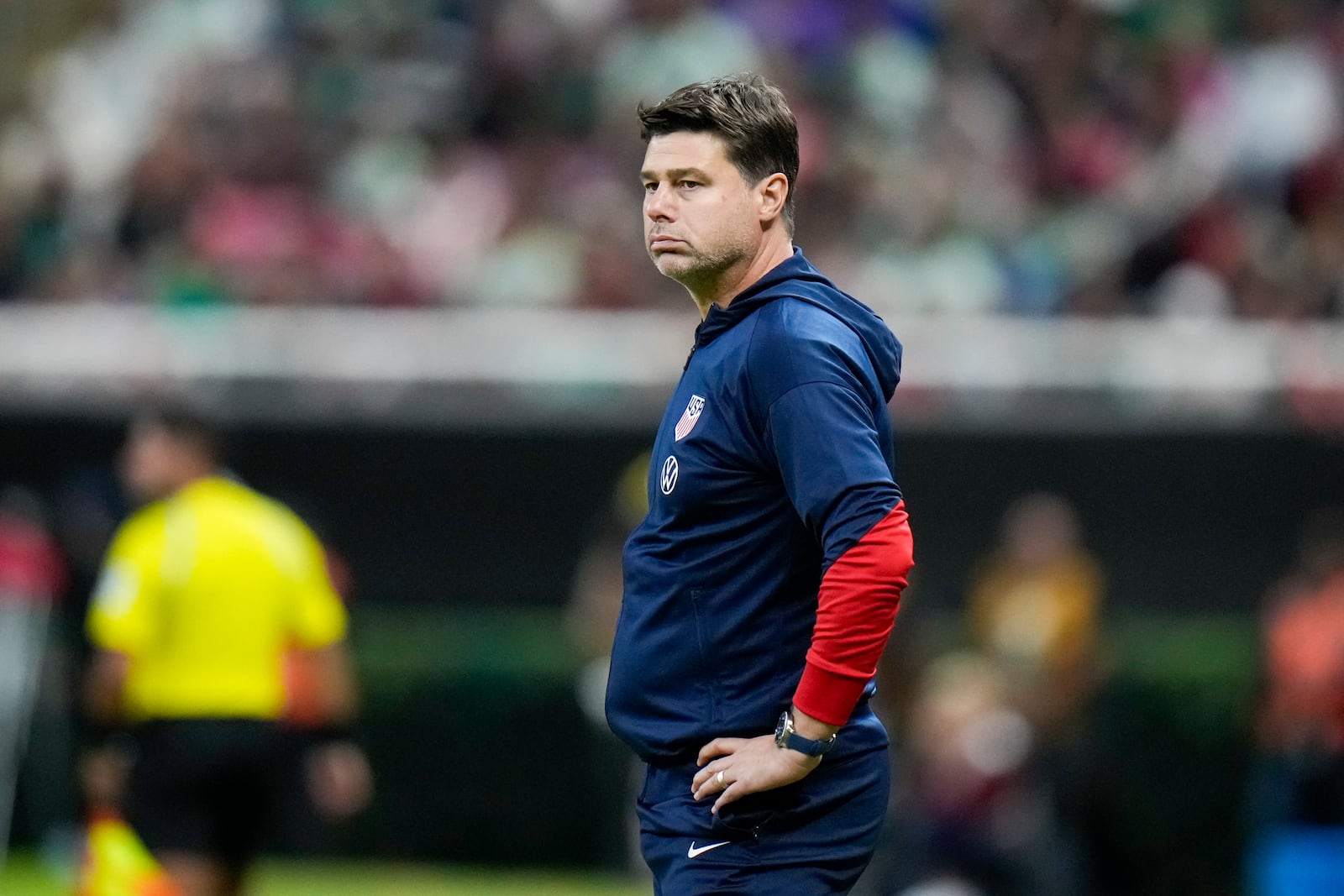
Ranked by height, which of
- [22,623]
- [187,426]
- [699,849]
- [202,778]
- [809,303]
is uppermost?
[809,303]

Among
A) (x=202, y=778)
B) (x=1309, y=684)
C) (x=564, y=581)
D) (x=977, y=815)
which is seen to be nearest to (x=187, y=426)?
(x=202, y=778)

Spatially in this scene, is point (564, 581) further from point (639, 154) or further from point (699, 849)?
point (699, 849)

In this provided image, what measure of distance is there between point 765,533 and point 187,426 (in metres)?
4.09

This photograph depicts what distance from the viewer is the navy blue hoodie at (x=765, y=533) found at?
3416mm

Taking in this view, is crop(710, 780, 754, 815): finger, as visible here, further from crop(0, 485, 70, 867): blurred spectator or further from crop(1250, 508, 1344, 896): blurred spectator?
crop(0, 485, 70, 867): blurred spectator

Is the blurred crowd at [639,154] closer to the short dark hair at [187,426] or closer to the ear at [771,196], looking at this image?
the short dark hair at [187,426]

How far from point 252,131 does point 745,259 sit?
10.4 meters

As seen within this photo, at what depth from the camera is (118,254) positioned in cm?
1284

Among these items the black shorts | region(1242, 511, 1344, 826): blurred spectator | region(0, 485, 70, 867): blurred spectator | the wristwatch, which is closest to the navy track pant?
the wristwatch

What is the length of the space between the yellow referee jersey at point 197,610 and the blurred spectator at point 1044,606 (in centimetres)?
434

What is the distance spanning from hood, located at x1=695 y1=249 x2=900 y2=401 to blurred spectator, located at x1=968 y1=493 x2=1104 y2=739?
6.80 meters

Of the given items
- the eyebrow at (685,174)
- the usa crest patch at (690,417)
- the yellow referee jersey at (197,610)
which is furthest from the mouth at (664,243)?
the yellow referee jersey at (197,610)

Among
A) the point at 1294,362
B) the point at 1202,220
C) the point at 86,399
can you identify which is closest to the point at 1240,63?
the point at 1202,220

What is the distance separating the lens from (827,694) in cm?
343
